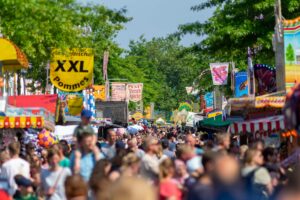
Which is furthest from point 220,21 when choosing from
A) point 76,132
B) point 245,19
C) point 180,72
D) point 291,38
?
point 180,72

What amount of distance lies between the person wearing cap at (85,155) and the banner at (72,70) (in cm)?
1728

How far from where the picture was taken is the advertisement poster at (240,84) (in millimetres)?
35094

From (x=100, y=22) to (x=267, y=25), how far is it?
10174 millimetres

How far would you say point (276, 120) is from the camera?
21.7 m

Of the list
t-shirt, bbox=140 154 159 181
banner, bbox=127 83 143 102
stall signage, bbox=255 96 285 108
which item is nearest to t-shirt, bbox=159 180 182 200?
t-shirt, bbox=140 154 159 181

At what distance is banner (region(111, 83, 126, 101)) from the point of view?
69.0m

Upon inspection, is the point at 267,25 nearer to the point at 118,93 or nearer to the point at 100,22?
the point at 100,22

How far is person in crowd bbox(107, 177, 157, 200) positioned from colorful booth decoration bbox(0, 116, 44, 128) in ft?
60.4

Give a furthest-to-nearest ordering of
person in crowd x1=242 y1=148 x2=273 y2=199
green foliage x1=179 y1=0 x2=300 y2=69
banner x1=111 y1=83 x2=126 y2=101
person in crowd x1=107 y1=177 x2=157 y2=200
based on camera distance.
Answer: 1. banner x1=111 y1=83 x2=126 y2=101
2. green foliage x1=179 y1=0 x2=300 y2=69
3. person in crowd x1=242 y1=148 x2=273 y2=199
4. person in crowd x1=107 y1=177 x2=157 y2=200

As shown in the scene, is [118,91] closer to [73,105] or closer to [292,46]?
[73,105]

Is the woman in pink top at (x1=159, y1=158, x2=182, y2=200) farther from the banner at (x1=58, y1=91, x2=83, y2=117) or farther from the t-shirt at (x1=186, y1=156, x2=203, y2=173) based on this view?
the banner at (x1=58, y1=91, x2=83, y2=117)

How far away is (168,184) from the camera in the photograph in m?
11.2

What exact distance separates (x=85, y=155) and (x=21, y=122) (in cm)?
1067

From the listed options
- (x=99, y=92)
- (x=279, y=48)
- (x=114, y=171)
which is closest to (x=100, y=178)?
(x=114, y=171)
